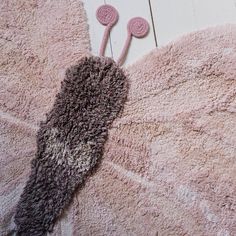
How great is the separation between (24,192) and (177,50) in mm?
487

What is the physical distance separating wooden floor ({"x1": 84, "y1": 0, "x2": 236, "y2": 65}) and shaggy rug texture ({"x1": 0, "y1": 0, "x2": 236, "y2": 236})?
30 mm

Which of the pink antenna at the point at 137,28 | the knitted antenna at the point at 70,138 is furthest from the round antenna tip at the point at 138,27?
the knitted antenna at the point at 70,138

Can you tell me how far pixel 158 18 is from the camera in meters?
0.91

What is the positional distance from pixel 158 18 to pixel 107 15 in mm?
133

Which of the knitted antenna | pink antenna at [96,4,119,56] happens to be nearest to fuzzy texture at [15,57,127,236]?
the knitted antenna

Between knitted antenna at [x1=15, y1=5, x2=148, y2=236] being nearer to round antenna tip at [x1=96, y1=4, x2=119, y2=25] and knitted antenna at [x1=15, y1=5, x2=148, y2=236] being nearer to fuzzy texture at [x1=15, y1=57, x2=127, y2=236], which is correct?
fuzzy texture at [x1=15, y1=57, x2=127, y2=236]

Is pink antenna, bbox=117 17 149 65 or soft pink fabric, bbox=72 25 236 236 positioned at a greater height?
pink antenna, bbox=117 17 149 65

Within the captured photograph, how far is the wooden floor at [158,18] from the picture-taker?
88 centimetres

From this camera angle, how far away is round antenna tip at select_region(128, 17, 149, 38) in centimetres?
89

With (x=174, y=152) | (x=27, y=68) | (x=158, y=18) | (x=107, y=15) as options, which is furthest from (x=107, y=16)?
(x=174, y=152)

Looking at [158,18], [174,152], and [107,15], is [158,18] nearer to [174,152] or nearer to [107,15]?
[107,15]

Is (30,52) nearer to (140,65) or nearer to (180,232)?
(140,65)

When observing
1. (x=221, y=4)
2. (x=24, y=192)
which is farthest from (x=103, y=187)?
(x=221, y=4)

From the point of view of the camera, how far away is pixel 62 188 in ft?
2.47
